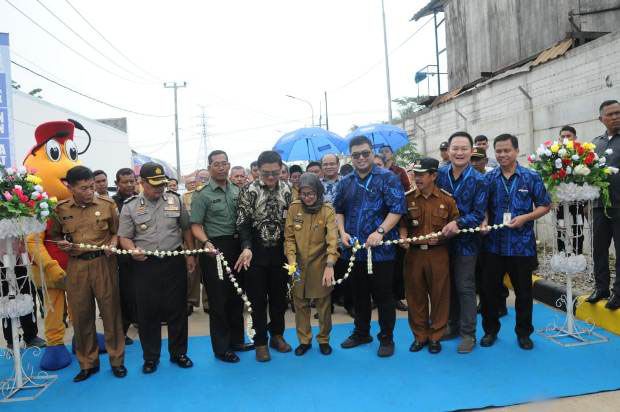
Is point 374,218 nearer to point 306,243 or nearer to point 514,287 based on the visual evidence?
point 306,243

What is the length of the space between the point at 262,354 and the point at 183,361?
0.70m

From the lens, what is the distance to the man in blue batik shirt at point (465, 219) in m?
4.24

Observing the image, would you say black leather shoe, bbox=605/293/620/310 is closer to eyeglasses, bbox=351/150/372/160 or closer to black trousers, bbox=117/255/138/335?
eyeglasses, bbox=351/150/372/160

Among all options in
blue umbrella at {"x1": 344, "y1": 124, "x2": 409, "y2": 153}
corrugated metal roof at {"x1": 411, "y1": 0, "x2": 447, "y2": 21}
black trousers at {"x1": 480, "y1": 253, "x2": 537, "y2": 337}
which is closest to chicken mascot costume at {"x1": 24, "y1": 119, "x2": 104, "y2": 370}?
black trousers at {"x1": 480, "y1": 253, "x2": 537, "y2": 337}

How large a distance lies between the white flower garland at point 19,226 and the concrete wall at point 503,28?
1012 centimetres

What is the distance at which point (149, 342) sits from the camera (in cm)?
428

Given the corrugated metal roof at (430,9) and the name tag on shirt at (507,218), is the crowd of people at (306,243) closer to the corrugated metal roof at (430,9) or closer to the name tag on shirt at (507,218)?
the name tag on shirt at (507,218)

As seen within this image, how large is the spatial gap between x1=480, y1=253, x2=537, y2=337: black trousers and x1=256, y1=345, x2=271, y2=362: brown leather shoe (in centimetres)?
204

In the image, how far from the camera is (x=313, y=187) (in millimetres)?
4184

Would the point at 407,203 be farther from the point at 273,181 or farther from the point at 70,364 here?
the point at 70,364

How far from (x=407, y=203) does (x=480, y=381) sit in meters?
1.59

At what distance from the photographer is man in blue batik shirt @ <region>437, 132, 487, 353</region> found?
424cm

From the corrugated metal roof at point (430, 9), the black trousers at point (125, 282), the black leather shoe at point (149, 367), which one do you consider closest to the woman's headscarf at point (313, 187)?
the black leather shoe at point (149, 367)

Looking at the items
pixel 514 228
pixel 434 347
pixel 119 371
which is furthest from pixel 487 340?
pixel 119 371
